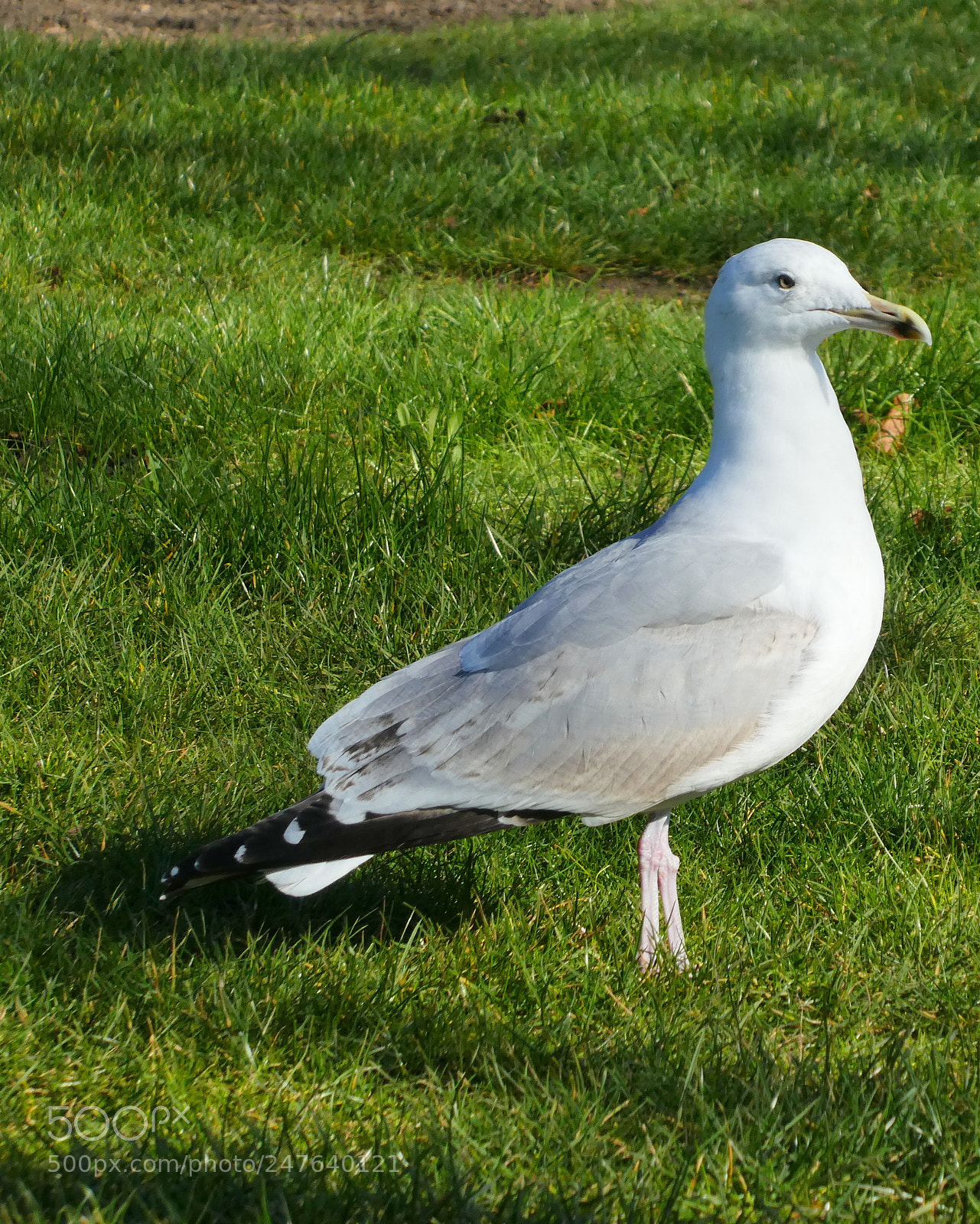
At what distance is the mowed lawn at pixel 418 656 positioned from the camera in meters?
2.21

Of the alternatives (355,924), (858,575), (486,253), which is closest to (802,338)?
(858,575)

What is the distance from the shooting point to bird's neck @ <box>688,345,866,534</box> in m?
2.78

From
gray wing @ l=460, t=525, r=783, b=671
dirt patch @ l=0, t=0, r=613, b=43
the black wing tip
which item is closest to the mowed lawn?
the black wing tip

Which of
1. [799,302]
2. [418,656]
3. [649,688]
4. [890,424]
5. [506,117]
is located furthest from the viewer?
[506,117]

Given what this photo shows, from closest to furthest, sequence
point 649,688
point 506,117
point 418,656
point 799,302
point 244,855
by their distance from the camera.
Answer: point 244,855, point 649,688, point 799,302, point 418,656, point 506,117

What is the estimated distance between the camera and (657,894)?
281 cm

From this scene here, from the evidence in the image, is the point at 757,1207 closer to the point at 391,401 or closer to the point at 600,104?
the point at 391,401

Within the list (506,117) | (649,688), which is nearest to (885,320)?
(649,688)

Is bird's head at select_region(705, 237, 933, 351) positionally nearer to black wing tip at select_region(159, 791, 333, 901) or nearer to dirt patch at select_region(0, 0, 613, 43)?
black wing tip at select_region(159, 791, 333, 901)

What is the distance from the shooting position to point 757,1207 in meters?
2.06

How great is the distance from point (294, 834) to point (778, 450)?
4.27 ft

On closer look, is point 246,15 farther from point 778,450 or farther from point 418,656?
point 778,450

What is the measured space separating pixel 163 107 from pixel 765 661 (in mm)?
5759

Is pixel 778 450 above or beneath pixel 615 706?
above
